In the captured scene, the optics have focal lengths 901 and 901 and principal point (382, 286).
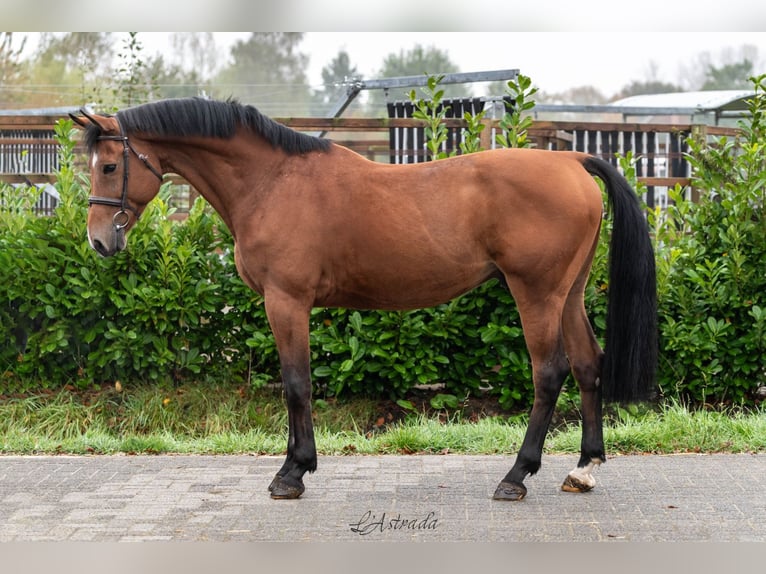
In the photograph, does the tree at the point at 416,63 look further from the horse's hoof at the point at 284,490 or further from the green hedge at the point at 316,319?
the horse's hoof at the point at 284,490

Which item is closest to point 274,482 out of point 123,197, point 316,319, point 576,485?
point 576,485

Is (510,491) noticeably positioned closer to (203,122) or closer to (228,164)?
(228,164)

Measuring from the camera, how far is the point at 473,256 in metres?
5.00

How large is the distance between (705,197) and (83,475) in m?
5.22

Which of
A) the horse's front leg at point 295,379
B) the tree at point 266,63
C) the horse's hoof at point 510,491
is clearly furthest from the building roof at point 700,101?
the tree at point 266,63

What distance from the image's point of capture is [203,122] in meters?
5.11

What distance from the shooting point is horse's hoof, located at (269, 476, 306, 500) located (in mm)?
4879

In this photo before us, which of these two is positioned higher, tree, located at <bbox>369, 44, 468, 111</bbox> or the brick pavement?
tree, located at <bbox>369, 44, 468, 111</bbox>

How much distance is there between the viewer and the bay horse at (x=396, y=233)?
4.91 metres

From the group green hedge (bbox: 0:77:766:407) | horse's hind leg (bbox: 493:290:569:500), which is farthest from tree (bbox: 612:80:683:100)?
horse's hind leg (bbox: 493:290:569:500)

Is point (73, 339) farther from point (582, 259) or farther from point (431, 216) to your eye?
point (582, 259)

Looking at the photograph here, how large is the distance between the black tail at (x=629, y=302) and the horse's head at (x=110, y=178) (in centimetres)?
257

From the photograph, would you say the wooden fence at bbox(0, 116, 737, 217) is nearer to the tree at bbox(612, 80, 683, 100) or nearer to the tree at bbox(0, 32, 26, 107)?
the tree at bbox(0, 32, 26, 107)

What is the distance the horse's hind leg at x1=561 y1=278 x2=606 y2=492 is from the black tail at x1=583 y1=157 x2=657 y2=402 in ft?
0.31
